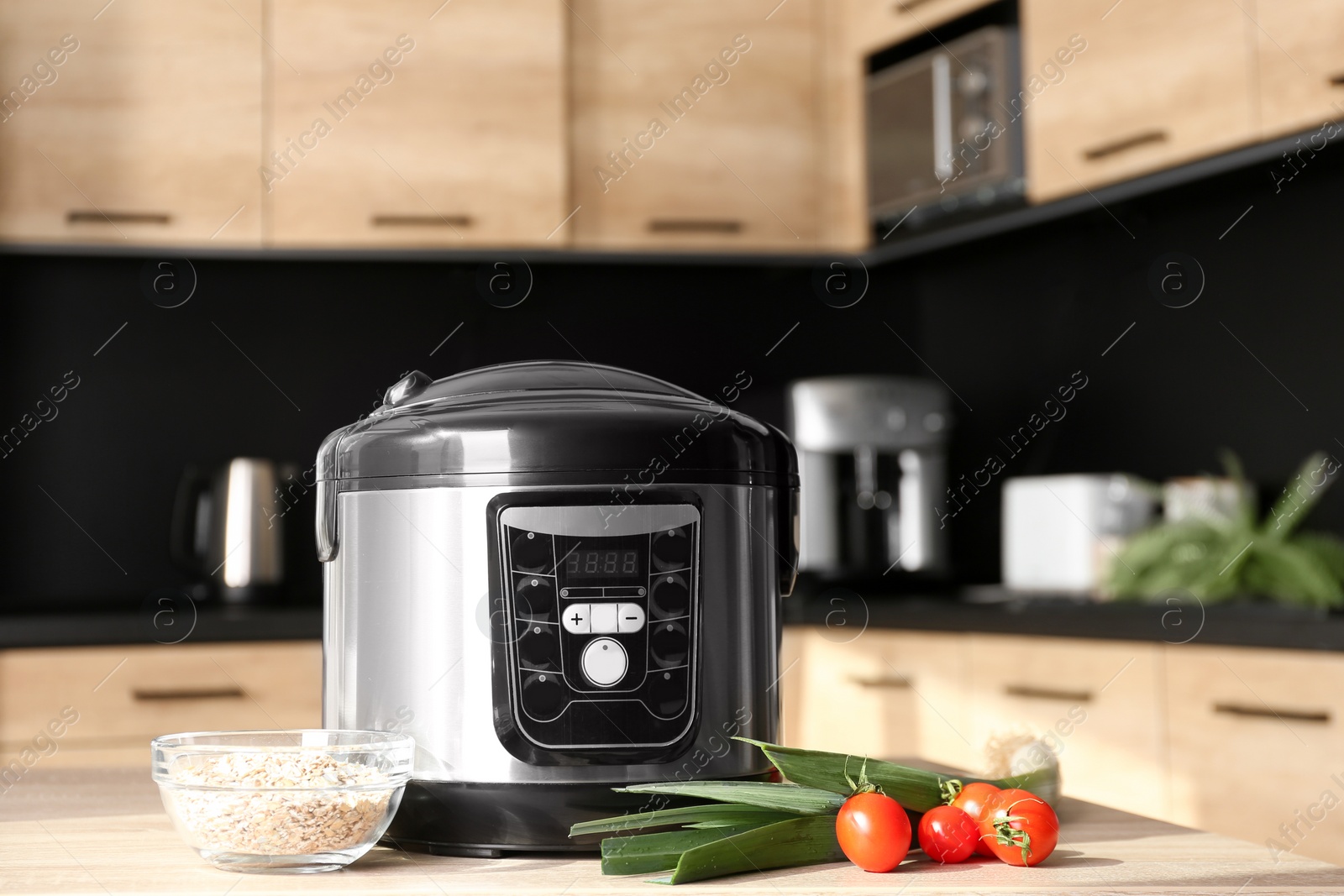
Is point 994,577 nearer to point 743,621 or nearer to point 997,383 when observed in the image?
point 997,383

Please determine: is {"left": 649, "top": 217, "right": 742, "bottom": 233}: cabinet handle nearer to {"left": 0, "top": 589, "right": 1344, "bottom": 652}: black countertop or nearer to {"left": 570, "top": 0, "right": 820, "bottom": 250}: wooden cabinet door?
{"left": 570, "top": 0, "right": 820, "bottom": 250}: wooden cabinet door

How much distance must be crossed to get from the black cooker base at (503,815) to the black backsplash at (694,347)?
183 cm

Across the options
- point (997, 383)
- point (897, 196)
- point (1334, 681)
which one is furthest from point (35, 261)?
point (1334, 681)

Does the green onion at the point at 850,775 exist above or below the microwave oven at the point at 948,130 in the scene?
below

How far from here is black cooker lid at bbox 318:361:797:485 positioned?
2.36 feet

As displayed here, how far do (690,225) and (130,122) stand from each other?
1060mm

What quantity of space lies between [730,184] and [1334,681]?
1.48m

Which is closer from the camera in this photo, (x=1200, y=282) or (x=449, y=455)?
(x=449, y=455)

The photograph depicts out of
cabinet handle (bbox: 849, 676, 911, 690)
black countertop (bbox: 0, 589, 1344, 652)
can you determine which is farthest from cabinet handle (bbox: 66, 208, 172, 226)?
cabinet handle (bbox: 849, 676, 911, 690)

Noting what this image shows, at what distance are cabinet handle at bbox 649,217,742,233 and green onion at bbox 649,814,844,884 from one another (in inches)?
80.3

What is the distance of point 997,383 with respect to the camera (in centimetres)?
288

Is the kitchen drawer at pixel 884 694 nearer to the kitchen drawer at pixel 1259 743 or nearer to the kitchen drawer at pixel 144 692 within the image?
the kitchen drawer at pixel 1259 743

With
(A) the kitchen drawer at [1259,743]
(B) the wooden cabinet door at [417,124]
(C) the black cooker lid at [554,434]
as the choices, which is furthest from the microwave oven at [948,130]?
(C) the black cooker lid at [554,434]

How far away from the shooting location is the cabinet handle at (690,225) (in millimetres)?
2619
